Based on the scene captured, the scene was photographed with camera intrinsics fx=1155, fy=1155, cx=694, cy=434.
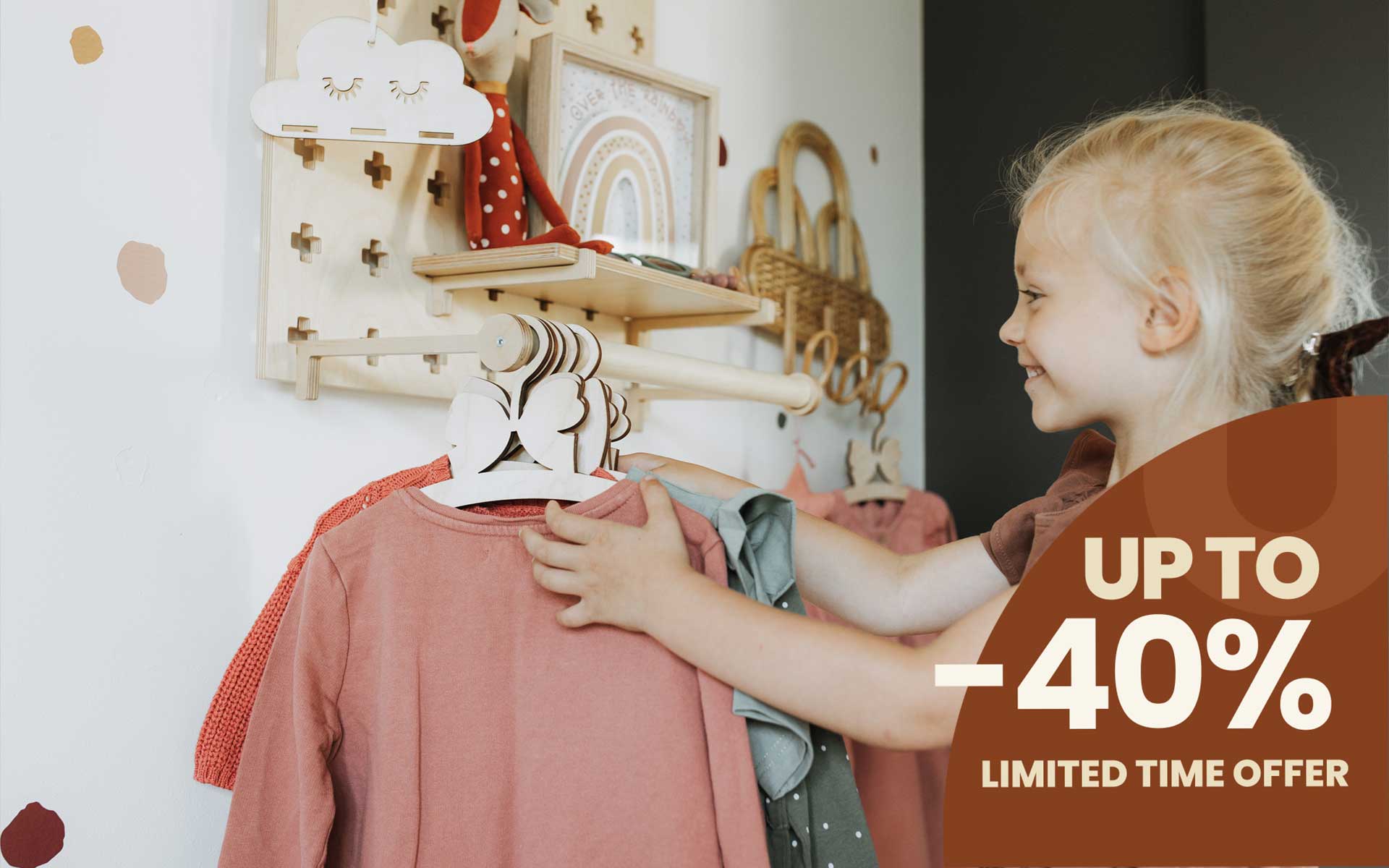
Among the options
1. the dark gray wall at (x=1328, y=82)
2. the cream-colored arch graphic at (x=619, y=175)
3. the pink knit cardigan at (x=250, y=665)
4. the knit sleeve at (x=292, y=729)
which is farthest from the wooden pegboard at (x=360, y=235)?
the dark gray wall at (x=1328, y=82)

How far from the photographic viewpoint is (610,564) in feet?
2.81

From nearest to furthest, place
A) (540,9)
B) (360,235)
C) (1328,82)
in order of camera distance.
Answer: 1. (360,235)
2. (540,9)
3. (1328,82)

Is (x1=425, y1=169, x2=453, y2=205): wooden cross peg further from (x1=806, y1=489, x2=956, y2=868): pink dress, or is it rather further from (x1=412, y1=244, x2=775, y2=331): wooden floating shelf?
(x1=806, y1=489, x2=956, y2=868): pink dress

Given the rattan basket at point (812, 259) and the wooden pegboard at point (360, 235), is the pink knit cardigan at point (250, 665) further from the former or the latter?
the rattan basket at point (812, 259)

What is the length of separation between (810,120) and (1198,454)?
133 centimetres

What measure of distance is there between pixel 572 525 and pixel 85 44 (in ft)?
2.05

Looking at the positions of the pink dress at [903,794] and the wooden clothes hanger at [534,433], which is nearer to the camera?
the wooden clothes hanger at [534,433]

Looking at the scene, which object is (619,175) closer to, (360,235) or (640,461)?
(360,235)

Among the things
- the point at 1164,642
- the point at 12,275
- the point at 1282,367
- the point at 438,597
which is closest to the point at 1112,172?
the point at 1282,367

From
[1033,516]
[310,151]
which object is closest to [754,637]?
[1033,516]

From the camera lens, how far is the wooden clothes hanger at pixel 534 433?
89cm

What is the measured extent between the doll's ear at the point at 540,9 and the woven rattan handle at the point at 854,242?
2.69ft

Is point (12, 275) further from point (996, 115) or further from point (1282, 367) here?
point (996, 115)

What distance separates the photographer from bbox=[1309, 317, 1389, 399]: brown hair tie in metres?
0.84
